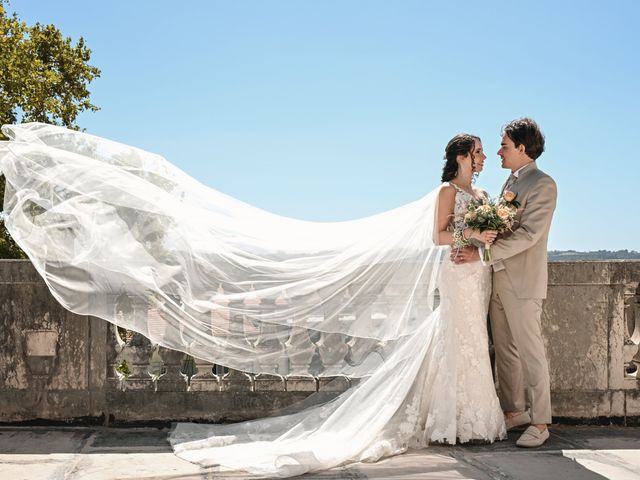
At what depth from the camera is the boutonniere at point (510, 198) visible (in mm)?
5253

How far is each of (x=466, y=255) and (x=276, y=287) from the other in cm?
146

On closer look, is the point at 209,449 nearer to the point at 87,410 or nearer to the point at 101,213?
the point at 87,410

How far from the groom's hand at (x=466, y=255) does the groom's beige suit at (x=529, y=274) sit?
15cm

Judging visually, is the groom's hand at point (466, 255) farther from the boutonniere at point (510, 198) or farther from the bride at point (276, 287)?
the boutonniere at point (510, 198)

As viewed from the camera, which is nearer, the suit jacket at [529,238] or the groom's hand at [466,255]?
the suit jacket at [529,238]

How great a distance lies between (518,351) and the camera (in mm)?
5539

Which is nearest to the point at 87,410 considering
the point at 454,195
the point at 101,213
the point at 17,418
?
the point at 17,418

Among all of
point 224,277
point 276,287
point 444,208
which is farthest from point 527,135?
point 224,277

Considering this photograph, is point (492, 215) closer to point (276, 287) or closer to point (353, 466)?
point (276, 287)

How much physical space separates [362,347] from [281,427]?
853 mm

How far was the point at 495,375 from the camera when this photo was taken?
5.99 m

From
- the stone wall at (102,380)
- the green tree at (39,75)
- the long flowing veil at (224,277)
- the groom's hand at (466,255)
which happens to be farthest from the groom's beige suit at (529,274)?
the green tree at (39,75)

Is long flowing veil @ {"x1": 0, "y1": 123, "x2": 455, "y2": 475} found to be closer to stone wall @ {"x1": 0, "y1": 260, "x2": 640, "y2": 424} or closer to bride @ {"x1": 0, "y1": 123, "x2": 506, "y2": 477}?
bride @ {"x1": 0, "y1": 123, "x2": 506, "y2": 477}

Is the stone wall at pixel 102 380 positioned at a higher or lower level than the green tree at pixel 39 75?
lower
